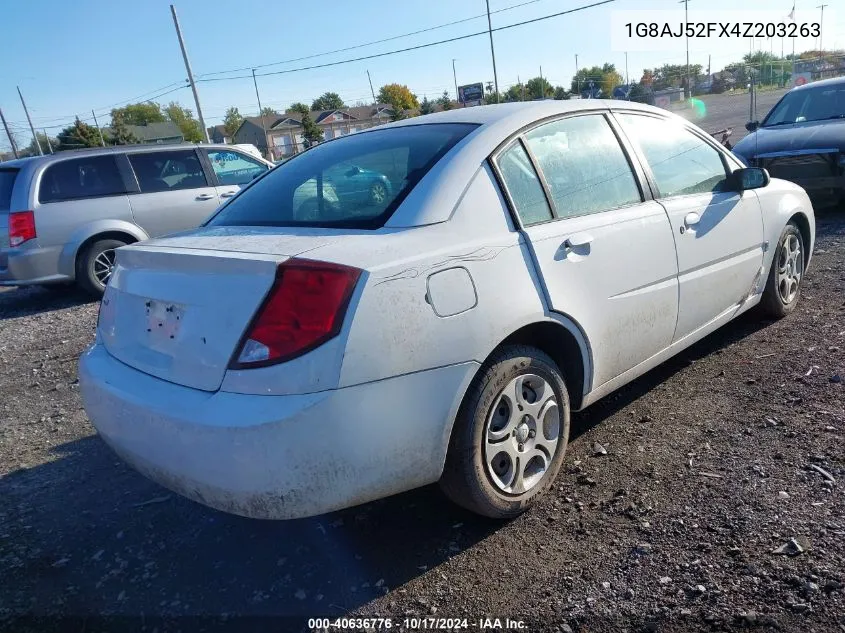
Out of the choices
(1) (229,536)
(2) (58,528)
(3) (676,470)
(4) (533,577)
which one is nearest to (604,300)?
(3) (676,470)

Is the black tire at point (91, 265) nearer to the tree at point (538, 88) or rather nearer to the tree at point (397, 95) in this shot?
the tree at point (538, 88)

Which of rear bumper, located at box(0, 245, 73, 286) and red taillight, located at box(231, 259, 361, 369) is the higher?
red taillight, located at box(231, 259, 361, 369)

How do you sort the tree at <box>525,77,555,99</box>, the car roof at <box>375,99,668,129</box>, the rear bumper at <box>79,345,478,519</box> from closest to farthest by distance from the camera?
the rear bumper at <box>79,345,478,519</box>
the car roof at <box>375,99,668,129</box>
the tree at <box>525,77,555,99</box>

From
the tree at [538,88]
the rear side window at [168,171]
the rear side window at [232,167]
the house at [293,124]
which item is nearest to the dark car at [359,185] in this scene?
the rear side window at [168,171]

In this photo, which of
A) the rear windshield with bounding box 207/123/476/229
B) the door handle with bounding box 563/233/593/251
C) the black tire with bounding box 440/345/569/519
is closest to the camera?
the black tire with bounding box 440/345/569/519

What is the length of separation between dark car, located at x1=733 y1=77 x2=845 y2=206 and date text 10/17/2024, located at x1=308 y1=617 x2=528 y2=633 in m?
7.29

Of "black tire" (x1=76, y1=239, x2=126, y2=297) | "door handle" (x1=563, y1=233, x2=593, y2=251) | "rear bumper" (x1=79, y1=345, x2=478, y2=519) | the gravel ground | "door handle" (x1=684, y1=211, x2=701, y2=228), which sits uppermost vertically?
"door handle" (x1=563, y1=233, x2=593, y2=251)

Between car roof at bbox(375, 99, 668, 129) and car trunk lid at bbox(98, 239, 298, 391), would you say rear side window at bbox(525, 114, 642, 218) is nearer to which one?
car roof at bbox(375, 99, 668, 129)

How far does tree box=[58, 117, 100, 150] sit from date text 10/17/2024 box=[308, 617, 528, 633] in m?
69.0

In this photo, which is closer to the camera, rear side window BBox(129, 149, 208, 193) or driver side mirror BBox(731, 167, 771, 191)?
driver side mirror BBox(731, 167, 771, 191)

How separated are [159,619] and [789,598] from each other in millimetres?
2136

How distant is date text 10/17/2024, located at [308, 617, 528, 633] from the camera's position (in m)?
2.12

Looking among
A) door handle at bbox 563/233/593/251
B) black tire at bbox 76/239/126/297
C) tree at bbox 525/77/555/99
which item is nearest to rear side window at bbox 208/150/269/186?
black tire at bbox 76/239/126/297

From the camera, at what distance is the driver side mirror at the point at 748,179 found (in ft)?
A: 12.6
